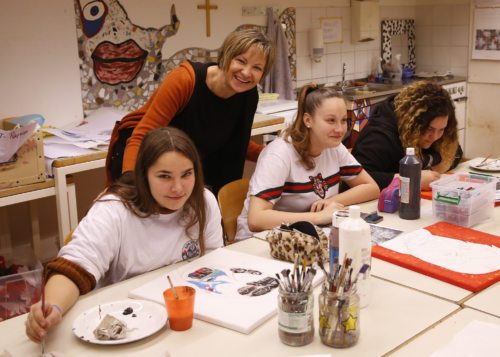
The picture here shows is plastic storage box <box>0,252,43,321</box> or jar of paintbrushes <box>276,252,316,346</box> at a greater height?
jar of paintbrushes <box>276,252,316,346</box>

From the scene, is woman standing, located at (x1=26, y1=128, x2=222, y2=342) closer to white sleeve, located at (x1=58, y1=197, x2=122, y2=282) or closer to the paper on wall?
white sleeve, located at (x1=58, y1=197, x2=122, y2=282)

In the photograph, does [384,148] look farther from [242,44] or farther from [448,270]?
[448,270]

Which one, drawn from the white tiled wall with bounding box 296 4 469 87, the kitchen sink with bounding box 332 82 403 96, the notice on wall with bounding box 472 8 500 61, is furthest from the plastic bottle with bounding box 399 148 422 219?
the notice on wall with bounding box 472 8 500 61

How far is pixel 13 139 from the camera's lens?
2.60 metres

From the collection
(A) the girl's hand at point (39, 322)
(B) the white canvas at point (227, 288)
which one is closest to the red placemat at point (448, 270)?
(B) the white canvas at point (227, 288)

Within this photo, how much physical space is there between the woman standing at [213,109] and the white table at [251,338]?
2.60 feet

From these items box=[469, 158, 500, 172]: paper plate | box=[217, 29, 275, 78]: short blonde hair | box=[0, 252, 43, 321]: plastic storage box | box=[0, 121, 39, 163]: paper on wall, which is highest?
box=[217, 29, 275, 78]: short blonde hair

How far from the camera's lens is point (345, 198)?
91.4 inches

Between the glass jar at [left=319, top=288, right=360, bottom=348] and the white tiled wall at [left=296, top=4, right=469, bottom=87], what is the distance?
351 cm

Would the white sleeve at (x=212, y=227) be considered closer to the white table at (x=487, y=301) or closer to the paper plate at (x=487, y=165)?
the white table at (x=487, y=301)

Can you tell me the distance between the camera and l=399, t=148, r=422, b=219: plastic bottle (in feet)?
6.84

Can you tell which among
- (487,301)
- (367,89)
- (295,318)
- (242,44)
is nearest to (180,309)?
(295,318)

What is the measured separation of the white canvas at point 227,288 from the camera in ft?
4.60

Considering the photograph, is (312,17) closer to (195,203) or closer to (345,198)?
(345,198)
